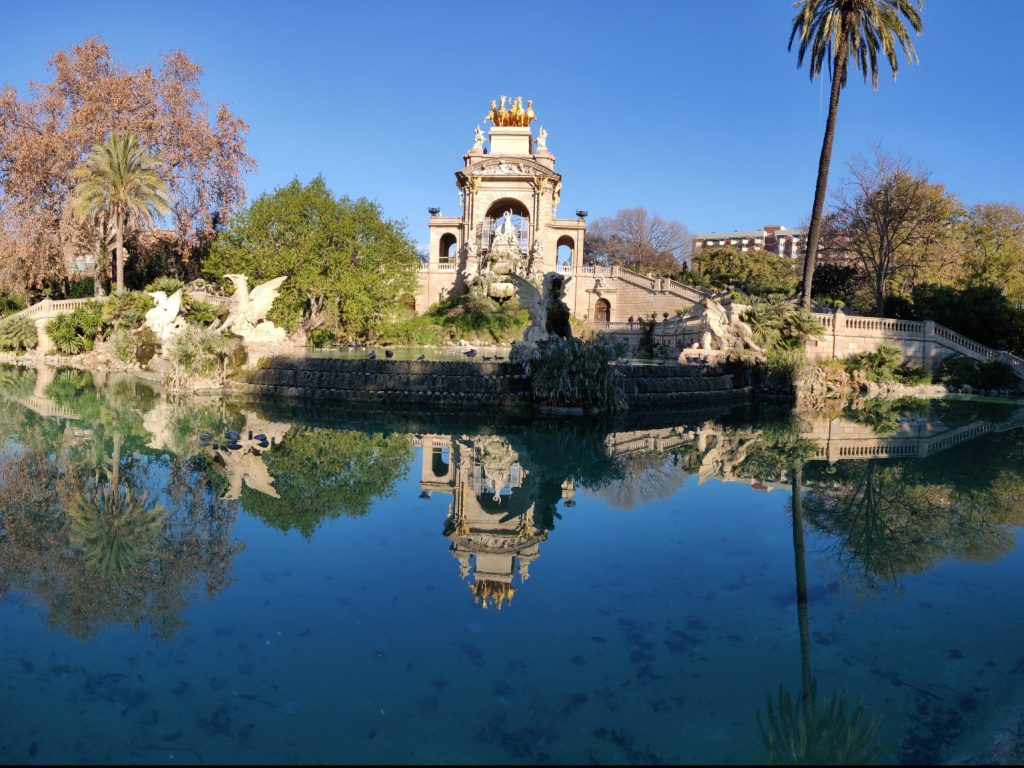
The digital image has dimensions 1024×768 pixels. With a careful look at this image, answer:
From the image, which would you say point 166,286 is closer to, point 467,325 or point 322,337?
point 322,337

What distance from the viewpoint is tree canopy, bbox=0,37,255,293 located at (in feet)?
96.9

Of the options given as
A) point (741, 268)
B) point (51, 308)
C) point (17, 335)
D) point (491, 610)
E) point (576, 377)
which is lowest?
point (491, 610)

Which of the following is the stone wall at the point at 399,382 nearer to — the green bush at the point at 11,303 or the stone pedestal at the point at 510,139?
the green bush at the point at 11,303

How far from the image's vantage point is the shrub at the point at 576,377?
14750 mm

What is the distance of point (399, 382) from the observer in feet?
51.9

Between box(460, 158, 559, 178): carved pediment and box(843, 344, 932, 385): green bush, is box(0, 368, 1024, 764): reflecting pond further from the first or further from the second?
box(460, 158, 559, 178): carved pediment

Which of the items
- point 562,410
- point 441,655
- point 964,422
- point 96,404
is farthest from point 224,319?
point 964,422

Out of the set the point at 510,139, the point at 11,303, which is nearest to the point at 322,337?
the point at 11,303

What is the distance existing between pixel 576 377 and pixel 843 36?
53.5 feet

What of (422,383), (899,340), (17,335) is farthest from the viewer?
(17,335)

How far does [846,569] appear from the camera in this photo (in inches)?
221

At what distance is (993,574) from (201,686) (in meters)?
5.88

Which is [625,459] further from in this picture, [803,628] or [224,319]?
[224,319]

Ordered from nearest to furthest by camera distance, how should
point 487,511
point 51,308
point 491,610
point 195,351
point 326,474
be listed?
point 491,610 → point 487,511 → point 326,474 → point 195,351 → point 51,308
